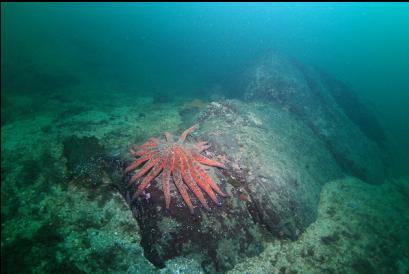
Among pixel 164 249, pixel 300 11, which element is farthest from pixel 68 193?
pixel 300 11

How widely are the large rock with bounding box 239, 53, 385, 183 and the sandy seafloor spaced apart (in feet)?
3.75

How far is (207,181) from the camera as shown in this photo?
475 cm

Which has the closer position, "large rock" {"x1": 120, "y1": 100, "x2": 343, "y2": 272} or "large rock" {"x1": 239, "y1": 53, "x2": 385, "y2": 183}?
"large rock" {"x1": 120, "y1": 100, "x2": 343, "y2": 272}

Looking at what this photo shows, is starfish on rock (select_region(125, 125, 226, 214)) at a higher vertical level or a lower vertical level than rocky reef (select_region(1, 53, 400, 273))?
higher

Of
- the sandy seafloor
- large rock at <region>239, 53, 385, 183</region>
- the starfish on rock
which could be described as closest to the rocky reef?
the sandy seafloor

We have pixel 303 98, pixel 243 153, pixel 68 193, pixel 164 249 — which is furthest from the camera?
pixel 303 98

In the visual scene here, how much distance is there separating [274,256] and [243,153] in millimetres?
2446

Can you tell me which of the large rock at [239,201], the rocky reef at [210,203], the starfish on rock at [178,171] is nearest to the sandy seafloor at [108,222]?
the rocky reef at [210,203]

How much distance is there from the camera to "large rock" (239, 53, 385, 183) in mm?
9656

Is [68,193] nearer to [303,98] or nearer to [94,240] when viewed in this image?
[94,240]

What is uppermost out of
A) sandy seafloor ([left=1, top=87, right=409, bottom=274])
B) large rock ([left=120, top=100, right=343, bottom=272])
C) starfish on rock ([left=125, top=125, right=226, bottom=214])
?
starfish on rock ([left=125, top=125, right=226, bottom=214])

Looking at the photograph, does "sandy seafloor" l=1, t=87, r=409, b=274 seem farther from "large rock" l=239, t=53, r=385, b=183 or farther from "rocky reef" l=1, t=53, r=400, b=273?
"large rock" l=239, t=53, r=385, b=183

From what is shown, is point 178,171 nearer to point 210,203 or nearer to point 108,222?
point 210,203

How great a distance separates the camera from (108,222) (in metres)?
5.13
